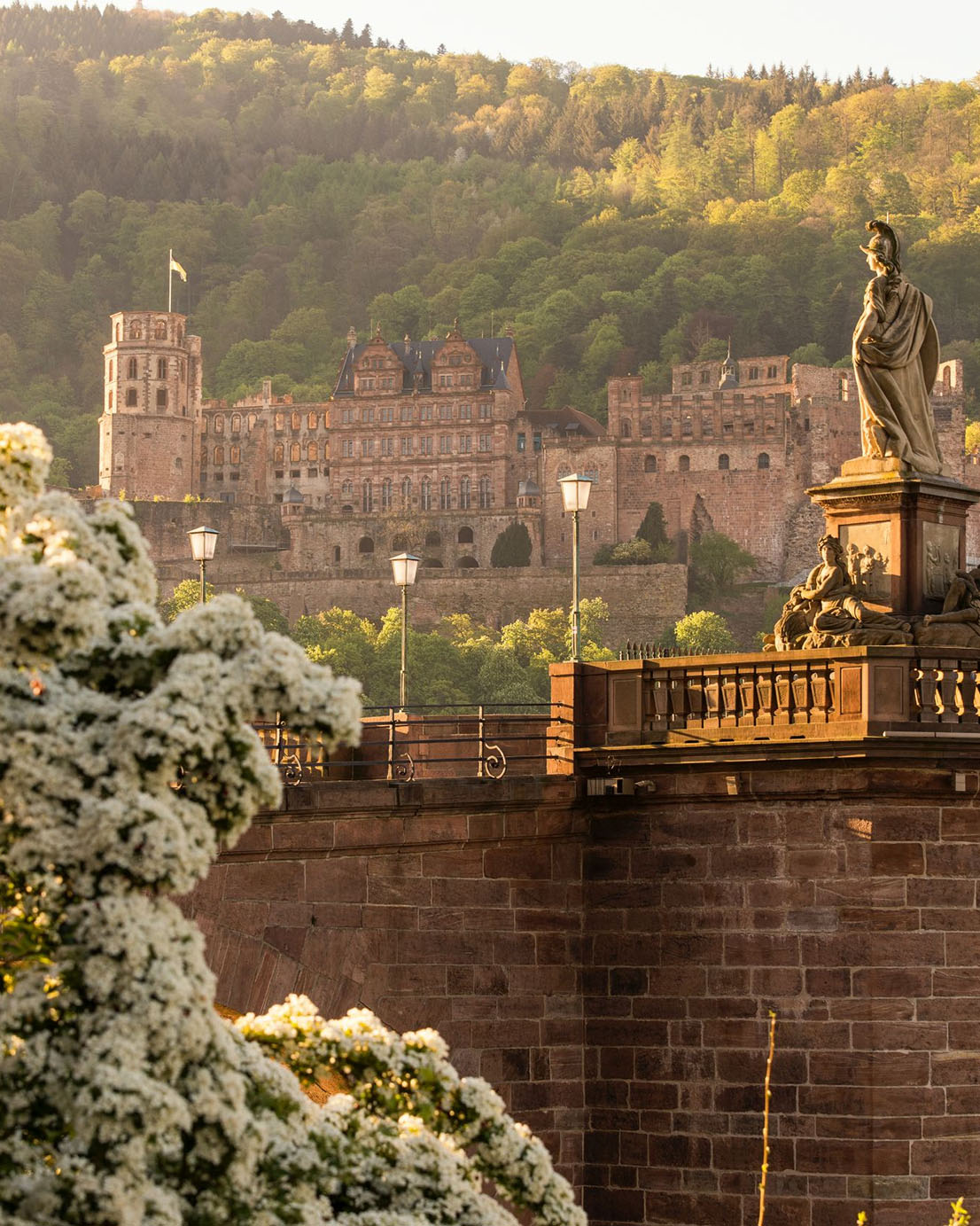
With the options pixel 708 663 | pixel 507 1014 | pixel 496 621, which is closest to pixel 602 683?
pixel 708 663

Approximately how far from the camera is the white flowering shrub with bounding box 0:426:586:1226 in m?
9.48

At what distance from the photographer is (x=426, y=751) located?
26516mm

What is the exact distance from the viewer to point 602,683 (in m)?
22.3

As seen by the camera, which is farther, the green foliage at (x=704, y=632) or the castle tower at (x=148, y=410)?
the castle tower at (x=148, y=410)

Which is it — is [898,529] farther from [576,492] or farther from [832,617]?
[576,492]

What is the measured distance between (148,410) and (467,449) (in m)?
24.4

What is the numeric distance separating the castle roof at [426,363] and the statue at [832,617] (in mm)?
154591

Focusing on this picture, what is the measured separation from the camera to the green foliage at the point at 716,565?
15938cm

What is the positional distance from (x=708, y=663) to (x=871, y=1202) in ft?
15.2

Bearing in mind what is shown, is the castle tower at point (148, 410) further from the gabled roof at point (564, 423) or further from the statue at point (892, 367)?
→ the statue at point (892, 367)

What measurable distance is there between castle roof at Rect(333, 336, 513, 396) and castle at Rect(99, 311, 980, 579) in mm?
140

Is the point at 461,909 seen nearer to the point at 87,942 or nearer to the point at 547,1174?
the point at 547,1174

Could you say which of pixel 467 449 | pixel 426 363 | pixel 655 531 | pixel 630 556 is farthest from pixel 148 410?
pixel 630 556

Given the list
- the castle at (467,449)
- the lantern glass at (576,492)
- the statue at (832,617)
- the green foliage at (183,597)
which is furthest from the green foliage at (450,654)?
the statue at (832,617)
